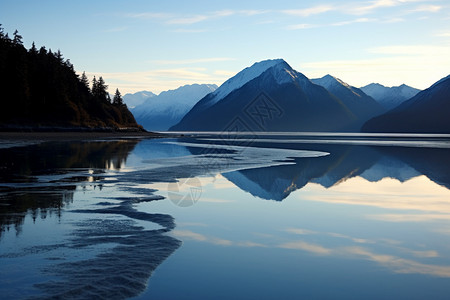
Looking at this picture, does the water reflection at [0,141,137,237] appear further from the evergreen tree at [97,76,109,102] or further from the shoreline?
the evergreen tree at [97,76,109,102]

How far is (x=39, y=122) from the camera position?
111438 millimetres

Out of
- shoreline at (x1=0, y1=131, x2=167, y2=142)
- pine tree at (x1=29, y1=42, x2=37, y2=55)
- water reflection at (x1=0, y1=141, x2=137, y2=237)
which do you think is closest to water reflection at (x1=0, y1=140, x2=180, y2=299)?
water reflection at (x1=0, y1=141, x2=137, y2=237)

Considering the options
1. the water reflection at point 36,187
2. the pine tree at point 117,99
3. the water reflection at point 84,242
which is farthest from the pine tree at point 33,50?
the water reflection at point 84,242

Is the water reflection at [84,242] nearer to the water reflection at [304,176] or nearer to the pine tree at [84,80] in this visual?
the water reflection at [304,176]

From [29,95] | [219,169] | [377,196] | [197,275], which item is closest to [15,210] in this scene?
[197,275]

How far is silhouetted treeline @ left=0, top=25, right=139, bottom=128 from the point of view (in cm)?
11544

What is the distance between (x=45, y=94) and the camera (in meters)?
128

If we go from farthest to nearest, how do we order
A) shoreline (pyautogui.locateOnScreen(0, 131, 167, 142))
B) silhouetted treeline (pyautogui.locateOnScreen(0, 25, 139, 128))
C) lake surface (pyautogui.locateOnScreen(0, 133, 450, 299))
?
silhouetted treeline (pyautogui.locateOnScreen(0, 25, 139, 128)) < shoreline (pyautogui.locateOnScreen(0, 131, 167, 142)) < lake surface (pyautogui.locateOnScreen(0, 133, 450, 299))

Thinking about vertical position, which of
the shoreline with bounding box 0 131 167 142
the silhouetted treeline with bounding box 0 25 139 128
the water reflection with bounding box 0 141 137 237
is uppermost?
the silhouetted treeline with bounding box 0 25 139 128

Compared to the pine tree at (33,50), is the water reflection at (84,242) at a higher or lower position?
lower

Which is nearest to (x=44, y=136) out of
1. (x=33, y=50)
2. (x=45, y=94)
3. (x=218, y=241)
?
(x=45, y=94)

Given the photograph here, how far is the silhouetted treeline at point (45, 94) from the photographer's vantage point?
115 meters

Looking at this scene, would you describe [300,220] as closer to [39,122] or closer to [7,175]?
[7,175]

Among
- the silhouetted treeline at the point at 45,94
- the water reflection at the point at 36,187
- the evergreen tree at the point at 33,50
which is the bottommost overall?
the water reflection at the point at 36,187
